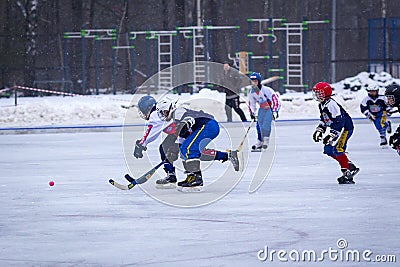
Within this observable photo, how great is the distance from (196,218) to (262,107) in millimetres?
8607

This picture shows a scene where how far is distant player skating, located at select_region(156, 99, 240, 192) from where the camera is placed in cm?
1091

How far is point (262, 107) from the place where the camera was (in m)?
17.6

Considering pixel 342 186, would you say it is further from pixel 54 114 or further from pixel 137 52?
pixel 137 52

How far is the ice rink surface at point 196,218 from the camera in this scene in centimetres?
733

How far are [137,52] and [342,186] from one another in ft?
131

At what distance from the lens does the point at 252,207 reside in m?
9.84

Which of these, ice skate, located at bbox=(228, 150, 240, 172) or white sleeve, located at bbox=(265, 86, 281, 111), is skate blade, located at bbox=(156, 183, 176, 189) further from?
white sleeve, located at bbox=(265, 86, 281, 111)

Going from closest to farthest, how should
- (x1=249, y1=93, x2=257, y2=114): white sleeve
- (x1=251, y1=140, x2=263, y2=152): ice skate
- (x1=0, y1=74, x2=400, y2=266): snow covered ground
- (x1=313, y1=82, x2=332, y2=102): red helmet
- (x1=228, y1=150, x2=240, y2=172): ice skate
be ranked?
(x1=0, y1=74, x2=400, y2=266): snow covered ground → (x1=313, y1=82, x2=332, y2=102): red helmet → (x1=228, y1=150, x2=240, y2=172): ice skate → (x1=251, y1=140, x2=263, y2=152): ice skate → (x1=249, y1=93, x2=257, y2=114): white sleeve

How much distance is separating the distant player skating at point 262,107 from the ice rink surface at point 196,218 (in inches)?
84.3

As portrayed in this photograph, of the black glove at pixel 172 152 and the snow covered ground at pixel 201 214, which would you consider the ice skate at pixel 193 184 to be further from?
the black glove at pixel 172 152

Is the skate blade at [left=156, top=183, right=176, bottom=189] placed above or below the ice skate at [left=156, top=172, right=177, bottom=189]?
below

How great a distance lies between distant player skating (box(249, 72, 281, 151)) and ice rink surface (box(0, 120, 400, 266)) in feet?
7.03

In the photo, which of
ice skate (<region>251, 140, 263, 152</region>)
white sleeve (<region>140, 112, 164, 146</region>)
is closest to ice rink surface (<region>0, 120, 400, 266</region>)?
white sleeve (<region>140, 112, 164, 146</region>)

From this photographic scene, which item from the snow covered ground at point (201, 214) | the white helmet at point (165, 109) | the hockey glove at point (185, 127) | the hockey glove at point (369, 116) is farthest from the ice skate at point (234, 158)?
the hockey glove at point (369, 116)
